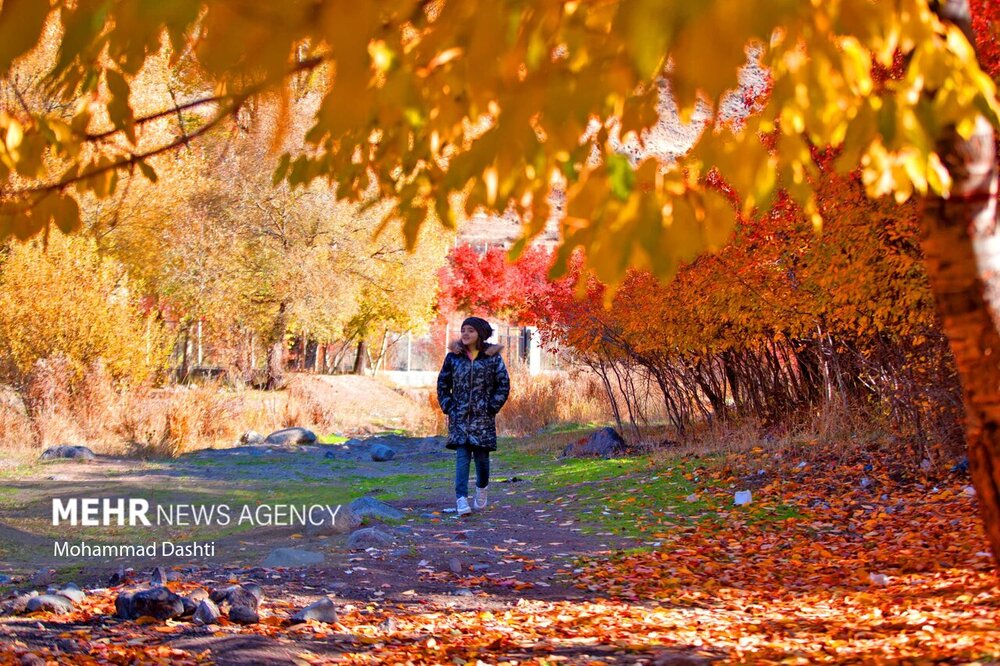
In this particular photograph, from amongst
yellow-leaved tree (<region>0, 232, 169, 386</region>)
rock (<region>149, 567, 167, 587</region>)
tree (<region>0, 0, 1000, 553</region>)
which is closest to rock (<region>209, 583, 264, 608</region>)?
rock (<region>149, 567, 167, 587</region>)

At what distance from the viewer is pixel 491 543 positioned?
7.46 metres

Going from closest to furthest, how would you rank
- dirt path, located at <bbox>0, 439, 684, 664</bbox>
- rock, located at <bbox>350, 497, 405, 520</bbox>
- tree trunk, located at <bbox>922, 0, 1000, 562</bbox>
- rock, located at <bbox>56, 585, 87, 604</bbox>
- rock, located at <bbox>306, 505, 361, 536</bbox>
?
tree trunk, located at <bbox>922, 0, 1000, 562</bbox>
dirt path, located at <bbox>0, 439, 684, 664</bbox>
rock, located at <bbox>56, 585, 87, 604</bbox>
rock, located at <bbox>306, 505, 361, 536</bbox>
rock, located at <bbox>350, 497, 405, 520</bbox>

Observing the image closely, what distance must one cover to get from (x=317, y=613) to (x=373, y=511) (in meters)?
3.18

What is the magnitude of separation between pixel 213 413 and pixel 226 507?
757cm

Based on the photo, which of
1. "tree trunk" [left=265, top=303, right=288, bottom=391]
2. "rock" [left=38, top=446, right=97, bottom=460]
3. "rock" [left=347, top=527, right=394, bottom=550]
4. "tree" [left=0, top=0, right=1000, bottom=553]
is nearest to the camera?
"tree" [left=0, top=0, right=1000, bottom=553]

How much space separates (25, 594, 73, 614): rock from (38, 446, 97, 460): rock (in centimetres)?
889

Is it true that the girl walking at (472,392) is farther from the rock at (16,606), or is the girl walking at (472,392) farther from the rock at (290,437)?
the rock at (290,437)

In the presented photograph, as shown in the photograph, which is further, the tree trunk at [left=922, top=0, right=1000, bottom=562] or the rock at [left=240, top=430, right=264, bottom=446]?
the rock at [left=240, top=430, right=264, bottom=446]

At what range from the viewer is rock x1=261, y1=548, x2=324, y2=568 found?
6418 mm

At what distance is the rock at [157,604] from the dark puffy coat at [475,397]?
349 cm

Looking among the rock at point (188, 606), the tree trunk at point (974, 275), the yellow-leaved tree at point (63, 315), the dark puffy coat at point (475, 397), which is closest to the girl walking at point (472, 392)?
the dark puffy coat at point (475, 397)

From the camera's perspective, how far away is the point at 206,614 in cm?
497

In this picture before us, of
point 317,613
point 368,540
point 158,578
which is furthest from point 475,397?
point 317,613

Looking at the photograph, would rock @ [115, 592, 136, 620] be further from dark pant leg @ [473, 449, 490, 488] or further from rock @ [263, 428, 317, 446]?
rock @ [263, 428, 317, 446]
